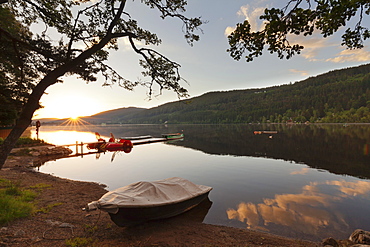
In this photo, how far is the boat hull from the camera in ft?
25.4

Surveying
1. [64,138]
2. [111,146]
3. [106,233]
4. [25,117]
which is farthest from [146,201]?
[64,138]

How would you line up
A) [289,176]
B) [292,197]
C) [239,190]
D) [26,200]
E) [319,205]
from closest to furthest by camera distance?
[26,200], [319,205], [292,197], [239,190], [289,176]

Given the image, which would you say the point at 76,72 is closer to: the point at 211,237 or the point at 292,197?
the point at 211,237

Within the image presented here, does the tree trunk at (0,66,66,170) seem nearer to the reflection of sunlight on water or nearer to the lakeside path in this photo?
the lakeside path

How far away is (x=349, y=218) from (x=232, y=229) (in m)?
7.82

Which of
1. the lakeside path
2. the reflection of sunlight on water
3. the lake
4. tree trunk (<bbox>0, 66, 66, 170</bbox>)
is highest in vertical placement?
tree trunk (<bbox>0, 66, 66, 170</bbox>)

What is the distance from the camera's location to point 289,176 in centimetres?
2067

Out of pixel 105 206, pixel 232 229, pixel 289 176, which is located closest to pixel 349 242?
pixel 232 229

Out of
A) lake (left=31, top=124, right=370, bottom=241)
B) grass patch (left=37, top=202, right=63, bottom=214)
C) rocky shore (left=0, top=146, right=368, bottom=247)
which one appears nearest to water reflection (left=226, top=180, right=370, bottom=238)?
lake (left=31, top=124, right=370, bottom=241)

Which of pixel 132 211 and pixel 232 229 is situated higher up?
pixel 132 211

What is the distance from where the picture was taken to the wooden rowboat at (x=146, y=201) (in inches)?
293

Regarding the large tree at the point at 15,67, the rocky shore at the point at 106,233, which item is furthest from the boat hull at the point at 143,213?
the large tree at the point at 15,67

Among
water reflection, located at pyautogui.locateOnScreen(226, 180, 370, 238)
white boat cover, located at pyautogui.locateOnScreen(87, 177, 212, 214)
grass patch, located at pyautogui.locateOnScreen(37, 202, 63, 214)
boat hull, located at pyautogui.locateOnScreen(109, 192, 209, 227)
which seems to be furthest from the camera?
water reflection, located at pyautogui.locateOnScreen(226, 180, 370, 238)

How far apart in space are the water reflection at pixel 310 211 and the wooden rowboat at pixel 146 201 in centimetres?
370
